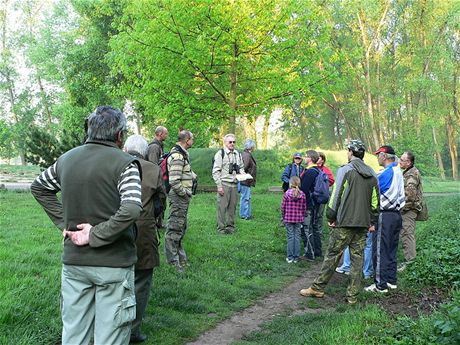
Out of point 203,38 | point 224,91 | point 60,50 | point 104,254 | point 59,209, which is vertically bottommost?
point 104,254

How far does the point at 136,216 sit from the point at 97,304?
69cm

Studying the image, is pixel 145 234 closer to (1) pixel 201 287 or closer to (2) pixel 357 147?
(1) pixel 201 287

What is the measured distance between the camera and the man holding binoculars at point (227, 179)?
434 inches

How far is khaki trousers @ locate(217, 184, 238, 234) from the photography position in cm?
1110

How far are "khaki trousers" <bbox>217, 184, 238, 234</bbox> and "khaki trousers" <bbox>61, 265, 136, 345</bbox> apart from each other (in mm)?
7563

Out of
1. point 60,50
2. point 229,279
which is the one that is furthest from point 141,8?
point 60,50

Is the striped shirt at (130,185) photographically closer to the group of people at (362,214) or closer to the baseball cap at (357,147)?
the group of people at (362,214)

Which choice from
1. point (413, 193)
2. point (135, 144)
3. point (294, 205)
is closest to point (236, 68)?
point (294, 205)

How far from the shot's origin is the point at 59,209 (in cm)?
389

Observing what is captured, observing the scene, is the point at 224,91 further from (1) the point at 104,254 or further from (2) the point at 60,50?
(2) the point at 60,50

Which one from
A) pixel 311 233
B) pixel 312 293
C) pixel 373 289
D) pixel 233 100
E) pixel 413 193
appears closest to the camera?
pixel 312 293

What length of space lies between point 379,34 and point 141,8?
79.7ft

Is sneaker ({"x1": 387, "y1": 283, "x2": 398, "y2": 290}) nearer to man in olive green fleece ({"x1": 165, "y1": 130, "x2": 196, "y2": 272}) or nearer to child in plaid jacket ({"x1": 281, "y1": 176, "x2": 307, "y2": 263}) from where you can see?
child in plaid jacket ({"x1": 281, "y1": 176, "x2": 307, "y2": 263})

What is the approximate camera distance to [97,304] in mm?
3434
